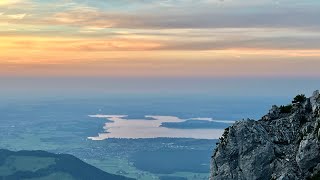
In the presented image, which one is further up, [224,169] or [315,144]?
[315,144]

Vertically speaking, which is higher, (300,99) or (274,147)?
(300,99)

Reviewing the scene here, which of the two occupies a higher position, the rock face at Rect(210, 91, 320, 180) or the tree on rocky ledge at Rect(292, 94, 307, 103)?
the tree on rocky ledge at Rect(292, 94, 307, 103)

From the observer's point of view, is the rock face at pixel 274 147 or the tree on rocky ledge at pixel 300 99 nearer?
the rock face at pixel 274 147

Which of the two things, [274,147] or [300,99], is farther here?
[300,99]

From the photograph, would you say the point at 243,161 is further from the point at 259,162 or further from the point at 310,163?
the point at 310,163

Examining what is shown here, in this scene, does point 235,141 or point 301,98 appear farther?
point 301,98

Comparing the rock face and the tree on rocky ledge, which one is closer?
the rock face

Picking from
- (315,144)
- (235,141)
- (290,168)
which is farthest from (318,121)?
(235,141)

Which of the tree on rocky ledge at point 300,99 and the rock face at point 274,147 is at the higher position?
the tree on rocky ledge at point 300,99
